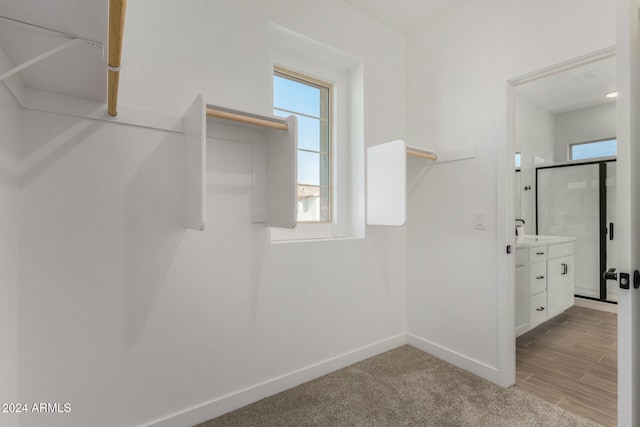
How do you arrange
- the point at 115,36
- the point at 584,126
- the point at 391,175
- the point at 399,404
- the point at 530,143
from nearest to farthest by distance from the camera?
the point at 115,36, the point at 399,404, the point at 391,175, the point at 530,143, the point at 584,126

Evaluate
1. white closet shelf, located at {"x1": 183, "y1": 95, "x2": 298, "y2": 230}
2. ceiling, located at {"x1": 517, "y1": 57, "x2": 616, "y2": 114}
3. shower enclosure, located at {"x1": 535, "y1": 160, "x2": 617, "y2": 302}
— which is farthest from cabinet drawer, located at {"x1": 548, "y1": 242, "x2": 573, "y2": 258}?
white closet shelf, located at {"x1": 183, "y1": 95, "x2": 298, "y2": 230}

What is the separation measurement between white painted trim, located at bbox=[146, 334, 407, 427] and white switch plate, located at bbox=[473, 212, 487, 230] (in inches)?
43.9

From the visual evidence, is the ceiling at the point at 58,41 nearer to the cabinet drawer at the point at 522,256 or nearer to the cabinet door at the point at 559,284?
the cabinet drawer at the point at 522,256

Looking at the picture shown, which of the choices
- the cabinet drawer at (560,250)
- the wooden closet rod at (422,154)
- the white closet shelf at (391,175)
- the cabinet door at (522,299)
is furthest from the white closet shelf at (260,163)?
the cabinet drawer at (560,250)

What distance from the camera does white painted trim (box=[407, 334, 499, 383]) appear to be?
2.05 meters

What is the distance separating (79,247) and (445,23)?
107 inches

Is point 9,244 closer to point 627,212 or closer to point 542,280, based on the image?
point 627,212

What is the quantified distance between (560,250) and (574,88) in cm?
194

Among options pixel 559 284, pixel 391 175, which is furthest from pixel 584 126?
pixel 391 175

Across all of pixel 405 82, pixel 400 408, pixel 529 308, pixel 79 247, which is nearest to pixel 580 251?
pixel 529 308

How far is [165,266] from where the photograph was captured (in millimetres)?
1535

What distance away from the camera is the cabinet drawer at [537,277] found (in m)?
2.71

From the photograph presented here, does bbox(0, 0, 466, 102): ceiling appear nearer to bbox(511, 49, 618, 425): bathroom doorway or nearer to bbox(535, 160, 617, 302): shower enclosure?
bbox(511, 49, 618, 425): bathroom doorway

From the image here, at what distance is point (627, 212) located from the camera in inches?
38.5
